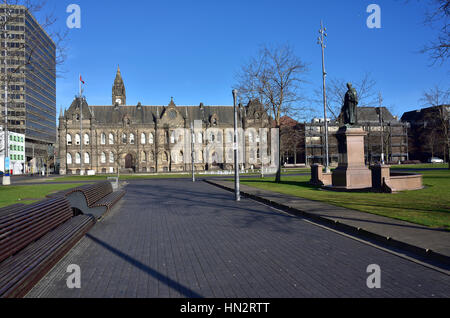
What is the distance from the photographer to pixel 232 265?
5.84m

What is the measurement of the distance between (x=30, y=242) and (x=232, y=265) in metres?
3.86

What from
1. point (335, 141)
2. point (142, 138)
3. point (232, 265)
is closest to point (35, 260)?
point (232, 265)

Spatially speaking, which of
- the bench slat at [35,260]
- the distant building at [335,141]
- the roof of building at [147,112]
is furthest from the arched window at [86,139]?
the bench slat at [35,260]

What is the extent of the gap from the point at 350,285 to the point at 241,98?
25242mm

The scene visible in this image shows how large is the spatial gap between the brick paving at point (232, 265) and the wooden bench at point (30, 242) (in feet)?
0.99

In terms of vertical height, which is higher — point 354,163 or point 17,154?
point 17,154

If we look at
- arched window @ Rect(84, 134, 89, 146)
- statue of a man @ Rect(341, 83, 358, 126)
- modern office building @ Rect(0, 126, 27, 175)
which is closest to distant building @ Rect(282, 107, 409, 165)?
arched window @ Rect(84, 134, 89, 146)

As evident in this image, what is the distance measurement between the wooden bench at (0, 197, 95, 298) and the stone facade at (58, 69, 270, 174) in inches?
2394

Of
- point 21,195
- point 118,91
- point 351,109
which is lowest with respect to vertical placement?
point 21,195

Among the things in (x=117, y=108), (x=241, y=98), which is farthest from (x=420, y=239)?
(x=117, y=108)

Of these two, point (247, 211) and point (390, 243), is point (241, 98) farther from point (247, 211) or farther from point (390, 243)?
point (390, 243)

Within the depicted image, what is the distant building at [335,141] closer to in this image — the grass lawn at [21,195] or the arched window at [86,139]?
the arched window at [86,139]

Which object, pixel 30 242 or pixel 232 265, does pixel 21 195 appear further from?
pixel 232 265

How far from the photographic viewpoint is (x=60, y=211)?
8312mm
